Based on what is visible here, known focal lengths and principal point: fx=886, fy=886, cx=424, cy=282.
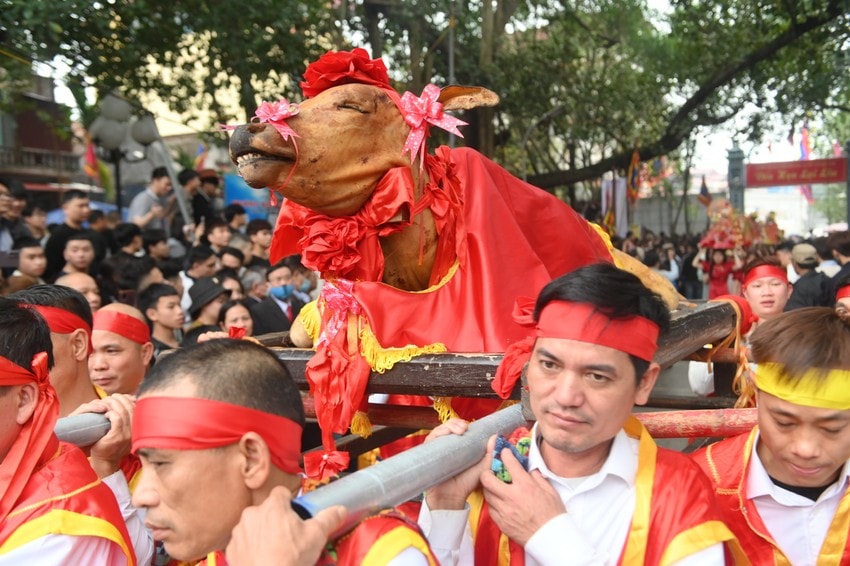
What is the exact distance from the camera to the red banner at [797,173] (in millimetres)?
25172

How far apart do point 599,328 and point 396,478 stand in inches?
23.8

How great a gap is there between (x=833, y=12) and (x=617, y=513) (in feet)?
41.9

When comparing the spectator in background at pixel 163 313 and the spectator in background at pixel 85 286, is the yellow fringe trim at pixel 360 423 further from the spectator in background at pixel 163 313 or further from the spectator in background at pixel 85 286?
the spectator in background at pixel 85 286

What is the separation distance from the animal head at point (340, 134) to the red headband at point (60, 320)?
0.78m

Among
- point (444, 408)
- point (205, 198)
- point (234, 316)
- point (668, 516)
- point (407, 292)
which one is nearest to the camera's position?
point (668, 516)

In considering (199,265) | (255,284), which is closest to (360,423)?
(255,284)

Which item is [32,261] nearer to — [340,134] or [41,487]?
[340,134]

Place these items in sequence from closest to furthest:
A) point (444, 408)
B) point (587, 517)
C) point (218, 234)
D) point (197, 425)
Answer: point (197, 425)
point (587, 517)
point (444, 408)
point (218, 234)

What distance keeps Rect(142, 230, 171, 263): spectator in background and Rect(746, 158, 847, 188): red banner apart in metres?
22.1

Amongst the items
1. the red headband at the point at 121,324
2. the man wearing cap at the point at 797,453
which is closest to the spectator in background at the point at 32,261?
the red headband at the point at 121,324

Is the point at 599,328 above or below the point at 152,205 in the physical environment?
below

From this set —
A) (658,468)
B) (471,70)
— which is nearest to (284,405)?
(658,468)

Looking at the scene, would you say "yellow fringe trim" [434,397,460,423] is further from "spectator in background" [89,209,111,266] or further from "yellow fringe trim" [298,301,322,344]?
"spectator in background" [89,209,111,266]

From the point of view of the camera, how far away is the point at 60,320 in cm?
304
